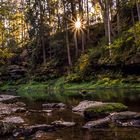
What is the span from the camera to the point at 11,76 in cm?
5919

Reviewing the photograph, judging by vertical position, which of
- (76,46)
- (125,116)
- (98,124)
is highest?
(76,46)

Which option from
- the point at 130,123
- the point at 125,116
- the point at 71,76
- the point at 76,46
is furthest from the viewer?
the point at 76,46

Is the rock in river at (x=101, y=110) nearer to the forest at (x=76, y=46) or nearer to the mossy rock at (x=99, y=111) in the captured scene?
the mossy rock at (x=99, y=111)

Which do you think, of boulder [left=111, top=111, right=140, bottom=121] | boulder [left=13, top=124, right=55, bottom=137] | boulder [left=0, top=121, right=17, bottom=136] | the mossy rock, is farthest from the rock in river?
boulder [left=0, top=121, right=17, bottom=136]

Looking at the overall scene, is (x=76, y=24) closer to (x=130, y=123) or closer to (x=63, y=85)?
(x=63, y=85)

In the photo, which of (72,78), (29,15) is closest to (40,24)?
(29,15)

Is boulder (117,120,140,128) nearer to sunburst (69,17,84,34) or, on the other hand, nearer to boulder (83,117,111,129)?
boulder (83,117,111,129)

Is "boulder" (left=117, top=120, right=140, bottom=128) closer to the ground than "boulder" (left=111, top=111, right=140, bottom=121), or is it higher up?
closer to the ground

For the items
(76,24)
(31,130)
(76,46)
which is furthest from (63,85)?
(31,130)

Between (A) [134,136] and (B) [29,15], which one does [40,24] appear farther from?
(A) [134,136]

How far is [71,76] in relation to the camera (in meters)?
45.0

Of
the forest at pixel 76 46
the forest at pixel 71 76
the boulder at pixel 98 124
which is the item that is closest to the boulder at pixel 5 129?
the forest at pixel 71 76

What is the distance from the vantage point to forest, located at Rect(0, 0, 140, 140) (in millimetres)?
13852

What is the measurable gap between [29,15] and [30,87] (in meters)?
15.4
